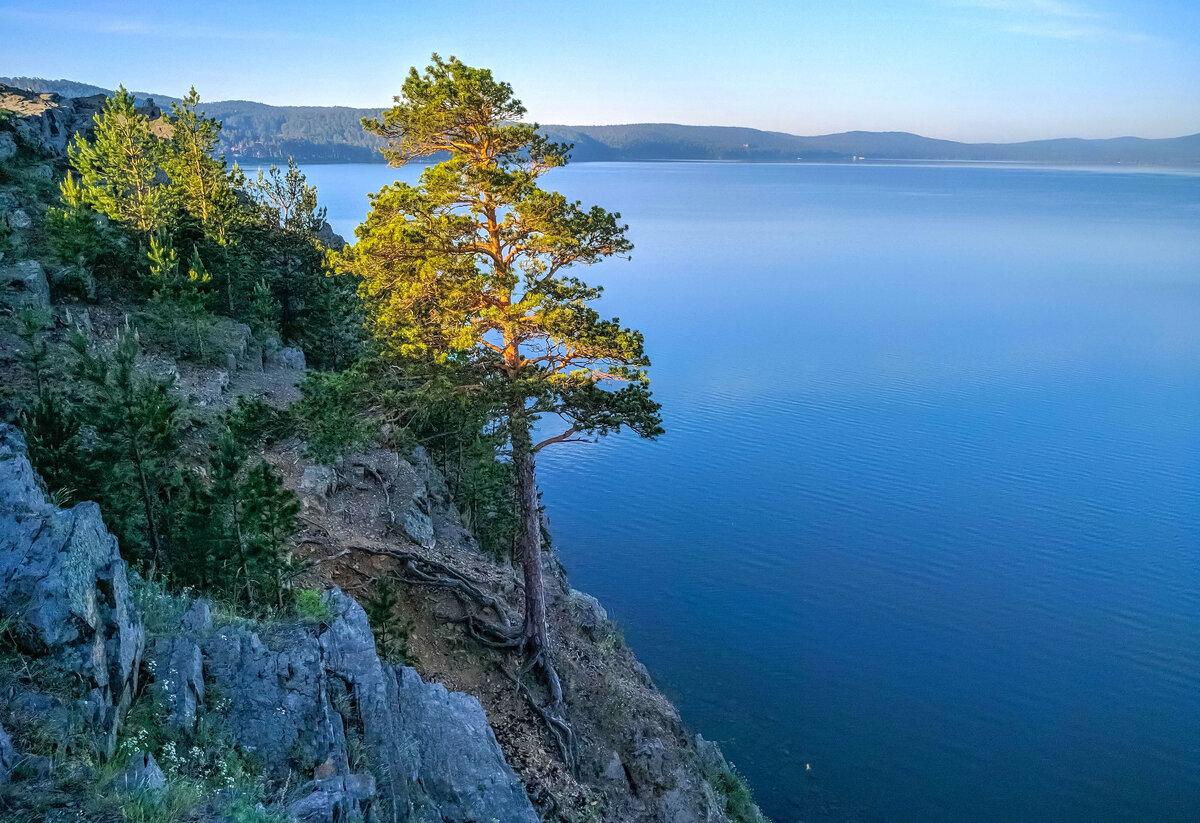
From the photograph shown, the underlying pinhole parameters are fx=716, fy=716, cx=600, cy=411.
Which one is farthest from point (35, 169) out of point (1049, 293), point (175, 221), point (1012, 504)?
point (1049, 293)

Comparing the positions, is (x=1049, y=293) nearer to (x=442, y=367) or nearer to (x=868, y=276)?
(x=868, y=276)

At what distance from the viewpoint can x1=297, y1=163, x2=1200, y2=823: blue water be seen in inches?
982

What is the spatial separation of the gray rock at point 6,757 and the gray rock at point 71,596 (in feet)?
2.52

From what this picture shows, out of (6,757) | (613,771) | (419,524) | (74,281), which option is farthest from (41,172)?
(6,757)

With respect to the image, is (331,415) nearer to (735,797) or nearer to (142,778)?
(142,778)

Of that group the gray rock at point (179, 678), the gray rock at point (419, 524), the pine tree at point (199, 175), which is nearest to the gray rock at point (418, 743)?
the gray rock at point (179, 678)

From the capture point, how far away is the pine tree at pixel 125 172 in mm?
33219

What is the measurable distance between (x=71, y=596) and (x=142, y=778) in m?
2.29

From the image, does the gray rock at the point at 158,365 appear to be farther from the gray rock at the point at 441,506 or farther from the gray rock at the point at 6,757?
the gray rock at the point at 6,757

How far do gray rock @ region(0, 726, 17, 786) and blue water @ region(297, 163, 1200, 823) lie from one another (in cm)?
2224

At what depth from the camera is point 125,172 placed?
1406 inches

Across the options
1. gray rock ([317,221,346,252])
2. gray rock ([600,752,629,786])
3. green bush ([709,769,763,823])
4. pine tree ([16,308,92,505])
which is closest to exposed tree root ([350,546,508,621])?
gray rock ([600,752,629,786])

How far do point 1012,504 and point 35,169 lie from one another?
190 feet

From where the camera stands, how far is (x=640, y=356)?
1681cm
